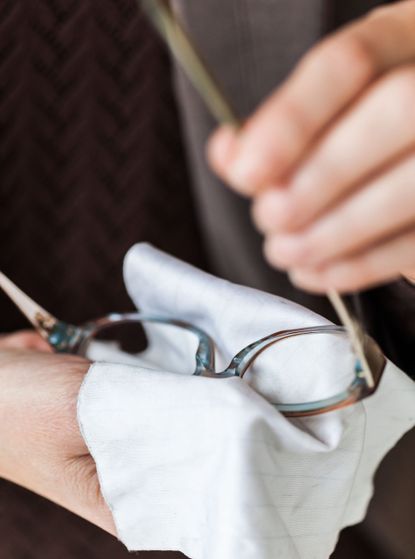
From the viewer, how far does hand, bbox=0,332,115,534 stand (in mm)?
323

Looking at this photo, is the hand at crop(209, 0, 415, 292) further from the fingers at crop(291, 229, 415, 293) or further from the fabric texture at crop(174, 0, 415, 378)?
the fabric texture at crop(174, 0, 415, 378)

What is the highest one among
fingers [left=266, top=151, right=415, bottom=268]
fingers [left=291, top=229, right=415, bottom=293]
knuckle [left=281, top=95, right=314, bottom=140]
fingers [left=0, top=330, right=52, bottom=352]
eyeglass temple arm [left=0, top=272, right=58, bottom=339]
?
knuckle [left=281, top=95, right=314, bottom=140]

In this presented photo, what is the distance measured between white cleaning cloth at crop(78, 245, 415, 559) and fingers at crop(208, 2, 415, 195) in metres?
0.12

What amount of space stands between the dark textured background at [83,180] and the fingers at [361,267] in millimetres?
237

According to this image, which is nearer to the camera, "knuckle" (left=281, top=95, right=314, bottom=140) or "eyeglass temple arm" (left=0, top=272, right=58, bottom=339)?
"knuckle" (left=281, top=95, right=314, bottom=140)

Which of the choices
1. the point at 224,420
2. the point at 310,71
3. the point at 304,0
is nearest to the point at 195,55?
the point at 310,71

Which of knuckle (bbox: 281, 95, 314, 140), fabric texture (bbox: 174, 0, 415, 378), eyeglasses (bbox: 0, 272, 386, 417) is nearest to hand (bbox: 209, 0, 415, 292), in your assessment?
knuckle (bbox: 281, 95, 314, 140)

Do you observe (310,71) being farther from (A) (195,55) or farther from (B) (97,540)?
(B) (97,540)

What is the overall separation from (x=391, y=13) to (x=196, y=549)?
24 centimetres

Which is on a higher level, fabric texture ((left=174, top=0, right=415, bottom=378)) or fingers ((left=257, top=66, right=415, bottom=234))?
fingers ((left=257, top=66, right=415, bottom=234))

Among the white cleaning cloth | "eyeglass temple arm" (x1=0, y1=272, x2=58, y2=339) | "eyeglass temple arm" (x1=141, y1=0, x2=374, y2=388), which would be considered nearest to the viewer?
"eyeglass temple arm" (x1=141, y1=0, x2=374, y2=388)

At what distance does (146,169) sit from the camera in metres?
0.53

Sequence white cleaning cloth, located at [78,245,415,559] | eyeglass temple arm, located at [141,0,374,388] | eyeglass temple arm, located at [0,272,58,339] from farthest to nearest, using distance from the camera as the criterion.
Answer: eyeglass temple arm, located at [0,272,58,339] → white cleaning cloth, located at [78,245,415,559] → eyeglass temple arm, located at [141,0,374,388]

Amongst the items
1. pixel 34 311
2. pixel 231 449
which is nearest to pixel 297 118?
pixel 231 449
